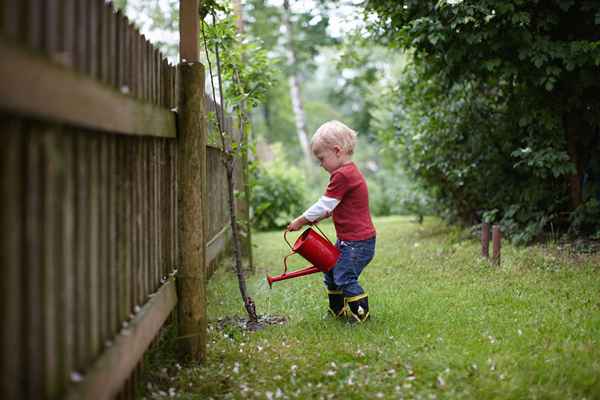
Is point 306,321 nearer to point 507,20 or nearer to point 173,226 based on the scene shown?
point 173,226

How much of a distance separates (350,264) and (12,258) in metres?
3.20

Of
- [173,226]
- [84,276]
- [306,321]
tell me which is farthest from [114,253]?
[306,321]

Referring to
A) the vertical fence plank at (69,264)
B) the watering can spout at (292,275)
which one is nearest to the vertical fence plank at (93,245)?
the vertical fence plank at (69,264)

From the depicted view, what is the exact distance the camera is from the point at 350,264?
4715 millimetres

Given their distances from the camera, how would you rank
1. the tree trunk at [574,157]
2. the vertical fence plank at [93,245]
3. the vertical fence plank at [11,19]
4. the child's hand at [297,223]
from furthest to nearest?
the tree trunk at [574,157] < the child's hand at [297,223] < the vertical fence plank at [93,245] < the vertical fence plank at [11,19]

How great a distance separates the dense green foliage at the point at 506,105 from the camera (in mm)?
6668

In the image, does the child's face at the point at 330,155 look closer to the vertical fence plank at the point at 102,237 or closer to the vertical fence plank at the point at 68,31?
the vertical fence plank at the point at 102,237

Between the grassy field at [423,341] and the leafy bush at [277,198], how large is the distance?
6.37m

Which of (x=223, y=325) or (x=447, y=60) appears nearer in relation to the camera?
(x=223, y=325)

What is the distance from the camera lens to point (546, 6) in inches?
275

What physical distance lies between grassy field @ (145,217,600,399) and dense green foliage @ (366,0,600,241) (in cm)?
147

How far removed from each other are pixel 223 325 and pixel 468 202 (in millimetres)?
5756

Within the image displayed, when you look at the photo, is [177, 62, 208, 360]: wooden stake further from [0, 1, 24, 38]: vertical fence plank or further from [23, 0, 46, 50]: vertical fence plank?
[0, 1, 24, 38]: vertical fence plank

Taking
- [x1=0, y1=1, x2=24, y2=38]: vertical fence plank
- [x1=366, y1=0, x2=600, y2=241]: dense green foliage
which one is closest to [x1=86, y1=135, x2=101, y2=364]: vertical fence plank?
[x1=0, y1=1, x2=24, y2=38]: vertical fence plank
